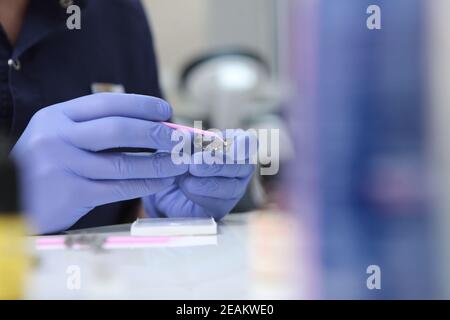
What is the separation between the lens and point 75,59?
30.8 inches

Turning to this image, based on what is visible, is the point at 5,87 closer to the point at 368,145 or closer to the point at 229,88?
the point at 368,145

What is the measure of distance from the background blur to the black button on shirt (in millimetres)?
512

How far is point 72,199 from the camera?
53 cm

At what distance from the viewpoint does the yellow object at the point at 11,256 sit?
31 centimetres

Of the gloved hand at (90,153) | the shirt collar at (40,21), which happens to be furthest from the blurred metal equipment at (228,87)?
the gloved hand at (90,153)

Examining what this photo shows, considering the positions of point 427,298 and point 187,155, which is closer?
point 427,298

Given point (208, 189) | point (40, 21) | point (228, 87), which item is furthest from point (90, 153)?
point (228, 87)

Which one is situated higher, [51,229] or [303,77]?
[303,77]

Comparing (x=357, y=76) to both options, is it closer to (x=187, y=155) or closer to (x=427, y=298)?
(x=427, y=298)

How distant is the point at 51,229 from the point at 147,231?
0.37 feet

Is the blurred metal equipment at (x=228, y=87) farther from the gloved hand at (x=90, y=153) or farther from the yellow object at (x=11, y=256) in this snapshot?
the yellow object at (x=11, y=256)

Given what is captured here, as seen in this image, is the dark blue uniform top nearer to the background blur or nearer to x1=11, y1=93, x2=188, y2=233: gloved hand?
x1=11, y1=93, x2=188, y2=233: gloved hand

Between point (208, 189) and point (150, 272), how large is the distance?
0.71 feet

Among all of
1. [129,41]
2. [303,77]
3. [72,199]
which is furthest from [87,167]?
[129,41]
